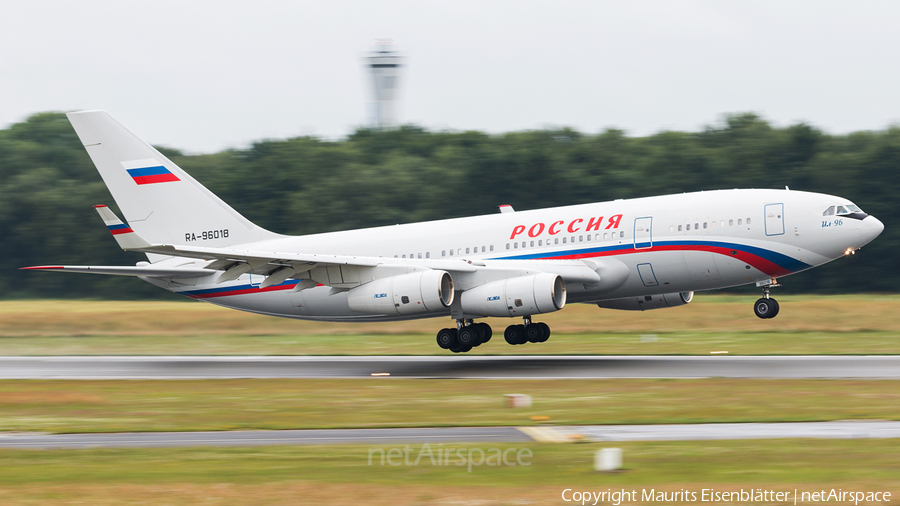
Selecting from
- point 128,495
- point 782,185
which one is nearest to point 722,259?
point 128,495

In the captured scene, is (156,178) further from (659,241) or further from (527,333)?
(659,241)

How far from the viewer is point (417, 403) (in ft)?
72.6

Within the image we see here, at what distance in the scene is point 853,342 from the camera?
114 ft

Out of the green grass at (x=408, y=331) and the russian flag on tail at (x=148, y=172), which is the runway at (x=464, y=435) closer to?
the green grass at (x=408, y=331)

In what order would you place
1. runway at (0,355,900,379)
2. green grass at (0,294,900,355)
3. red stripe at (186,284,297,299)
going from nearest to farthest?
runway at (0,355,900,379) → red stripe at (186,284,297,299) → green grass at (0,294,900,355)

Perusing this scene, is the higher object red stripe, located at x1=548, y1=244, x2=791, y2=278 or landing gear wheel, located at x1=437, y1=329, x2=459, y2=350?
red stripe, located at x1=548, y1=244, x2=791, y2=278

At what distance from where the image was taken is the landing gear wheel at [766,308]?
2997cm

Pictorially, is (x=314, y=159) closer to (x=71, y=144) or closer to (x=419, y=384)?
(x=71, y=144)

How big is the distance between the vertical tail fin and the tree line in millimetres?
31583

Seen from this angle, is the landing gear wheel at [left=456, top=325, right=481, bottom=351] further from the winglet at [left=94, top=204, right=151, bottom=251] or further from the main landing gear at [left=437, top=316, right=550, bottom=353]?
the winglet at [left=94, top=204, right=151, bottom=251]

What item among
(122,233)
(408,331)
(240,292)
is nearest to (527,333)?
(408,331)

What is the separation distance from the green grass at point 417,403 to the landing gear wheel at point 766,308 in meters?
6.29

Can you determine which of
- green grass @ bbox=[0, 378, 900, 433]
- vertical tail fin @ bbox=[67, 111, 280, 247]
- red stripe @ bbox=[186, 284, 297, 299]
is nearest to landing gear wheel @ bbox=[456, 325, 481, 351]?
green grass @ bbox=[0, 378, 900, 433]

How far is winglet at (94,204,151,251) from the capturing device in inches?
1130
